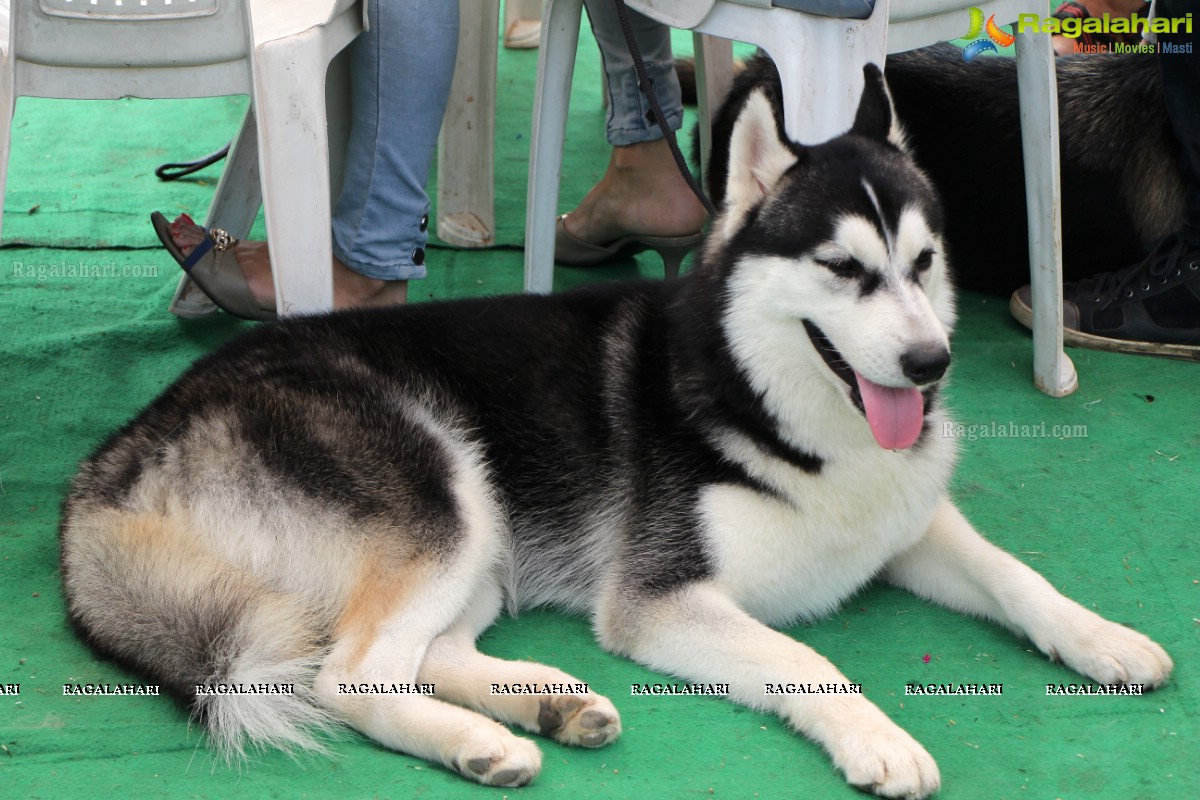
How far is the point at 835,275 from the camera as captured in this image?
2322 mm

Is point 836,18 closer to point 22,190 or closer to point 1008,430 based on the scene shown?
point 1008,430

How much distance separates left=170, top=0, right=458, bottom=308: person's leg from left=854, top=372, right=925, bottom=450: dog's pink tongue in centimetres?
149

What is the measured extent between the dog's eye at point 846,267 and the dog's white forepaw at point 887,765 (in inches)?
33.7

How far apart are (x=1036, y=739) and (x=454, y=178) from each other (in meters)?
2.97

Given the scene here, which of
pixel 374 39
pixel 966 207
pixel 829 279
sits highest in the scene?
pixel 374 39

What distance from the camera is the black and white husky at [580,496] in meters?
2.21

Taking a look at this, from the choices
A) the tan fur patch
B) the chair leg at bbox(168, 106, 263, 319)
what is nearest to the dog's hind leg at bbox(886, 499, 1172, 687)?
the tan fur patch

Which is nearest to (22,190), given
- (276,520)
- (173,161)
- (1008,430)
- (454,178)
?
(173,161)

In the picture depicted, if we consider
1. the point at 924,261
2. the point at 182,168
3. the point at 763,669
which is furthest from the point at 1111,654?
the point at 182,168

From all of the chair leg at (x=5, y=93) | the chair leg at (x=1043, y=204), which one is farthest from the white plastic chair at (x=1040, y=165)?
the chair leg at (x=5, y=93)

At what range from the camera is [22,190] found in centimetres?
463

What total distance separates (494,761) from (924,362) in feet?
3.47

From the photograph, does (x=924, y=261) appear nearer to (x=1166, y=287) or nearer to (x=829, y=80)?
(x=829, y=80)

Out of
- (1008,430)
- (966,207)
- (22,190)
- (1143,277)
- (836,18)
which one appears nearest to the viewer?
(836,18)
